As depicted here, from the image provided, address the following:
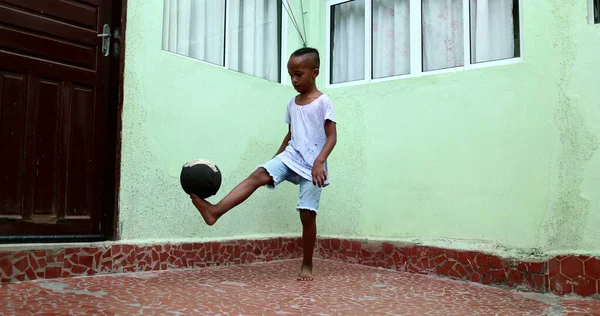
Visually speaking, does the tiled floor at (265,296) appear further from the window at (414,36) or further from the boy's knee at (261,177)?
the window at (414,36)

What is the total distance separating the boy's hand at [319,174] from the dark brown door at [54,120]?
4.61ft

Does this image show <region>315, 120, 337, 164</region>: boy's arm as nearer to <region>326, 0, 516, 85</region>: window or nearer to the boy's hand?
the boy's hand

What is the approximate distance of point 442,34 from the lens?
4.14 meters

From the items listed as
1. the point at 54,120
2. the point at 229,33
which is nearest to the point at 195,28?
the point at 229,33

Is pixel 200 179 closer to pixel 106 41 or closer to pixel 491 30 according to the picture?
pixel 106 41

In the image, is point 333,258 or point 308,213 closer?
point 308,213

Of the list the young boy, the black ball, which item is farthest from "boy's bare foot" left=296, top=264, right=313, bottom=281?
the black ball

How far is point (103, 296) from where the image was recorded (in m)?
2.65

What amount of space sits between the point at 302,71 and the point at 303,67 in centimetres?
3

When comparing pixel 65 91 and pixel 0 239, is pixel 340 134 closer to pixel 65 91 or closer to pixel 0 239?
pixel 65 91

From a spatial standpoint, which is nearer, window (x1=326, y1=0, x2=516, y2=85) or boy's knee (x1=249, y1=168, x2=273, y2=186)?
boy's knee (x1=249, y1=168, x2=273, y2=186)

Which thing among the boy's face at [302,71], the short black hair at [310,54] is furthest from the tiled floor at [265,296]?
the short black hair at [310,54]

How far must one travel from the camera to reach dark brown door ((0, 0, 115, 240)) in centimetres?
310

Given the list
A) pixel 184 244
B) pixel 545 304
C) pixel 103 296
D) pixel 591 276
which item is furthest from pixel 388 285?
pixel 103 296
